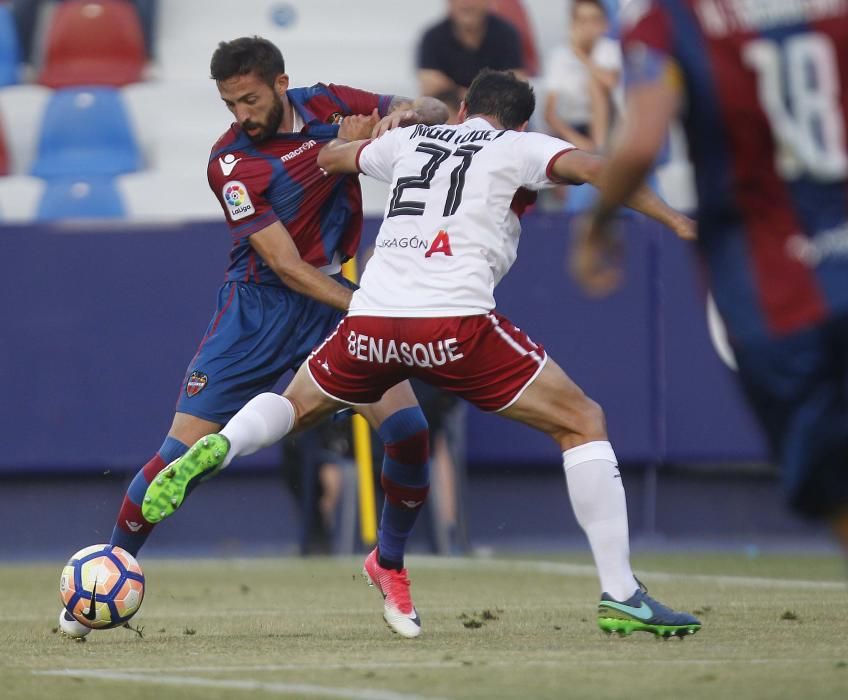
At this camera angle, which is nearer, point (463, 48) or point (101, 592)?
point (101, 592)

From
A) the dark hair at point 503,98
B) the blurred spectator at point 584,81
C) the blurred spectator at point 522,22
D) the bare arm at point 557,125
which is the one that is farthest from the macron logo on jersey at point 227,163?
the blurred spectator at point 522,22

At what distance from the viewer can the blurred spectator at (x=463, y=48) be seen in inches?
489

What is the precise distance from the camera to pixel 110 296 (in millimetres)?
11945

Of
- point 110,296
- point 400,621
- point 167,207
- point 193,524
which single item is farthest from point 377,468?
point 400,621

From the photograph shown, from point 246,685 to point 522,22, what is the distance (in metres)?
10.4

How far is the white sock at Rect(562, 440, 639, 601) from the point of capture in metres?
6.08

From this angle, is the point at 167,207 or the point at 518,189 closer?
the point at 518,189

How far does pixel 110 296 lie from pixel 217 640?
233 inches

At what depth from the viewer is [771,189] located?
3.90 m

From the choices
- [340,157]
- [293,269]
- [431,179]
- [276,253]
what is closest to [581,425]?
[431,179]

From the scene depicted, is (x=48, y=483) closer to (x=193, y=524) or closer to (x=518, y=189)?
(x=193, y=524)

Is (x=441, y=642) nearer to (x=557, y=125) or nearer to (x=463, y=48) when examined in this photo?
(x=463, y=48)

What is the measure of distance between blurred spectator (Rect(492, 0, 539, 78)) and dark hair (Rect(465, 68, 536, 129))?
7.70 metres

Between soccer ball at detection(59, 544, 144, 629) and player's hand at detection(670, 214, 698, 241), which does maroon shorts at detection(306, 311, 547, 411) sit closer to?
player's hand at detection(670, 214, 698, 241)
